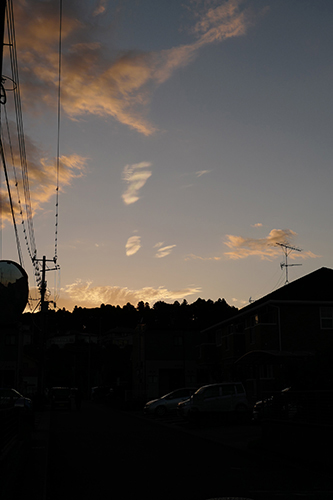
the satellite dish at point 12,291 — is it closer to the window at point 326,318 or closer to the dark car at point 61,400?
the window at point 326,318

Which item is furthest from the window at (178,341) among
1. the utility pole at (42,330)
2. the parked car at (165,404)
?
the parked car at (165,404)

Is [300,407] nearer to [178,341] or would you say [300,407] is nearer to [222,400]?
[222,400]

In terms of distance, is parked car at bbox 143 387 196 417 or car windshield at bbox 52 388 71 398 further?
car windshield at bbox 52 388 71 398

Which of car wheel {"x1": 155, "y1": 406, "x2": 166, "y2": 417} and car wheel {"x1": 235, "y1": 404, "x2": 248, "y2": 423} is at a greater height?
car wheel {"x1": 235, "y1": 404, "x2": 248, "y2": 423}

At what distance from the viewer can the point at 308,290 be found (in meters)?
40.1

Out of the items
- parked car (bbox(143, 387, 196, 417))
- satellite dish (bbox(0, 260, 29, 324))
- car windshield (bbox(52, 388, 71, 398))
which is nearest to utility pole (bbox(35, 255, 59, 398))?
car windshield (bbox(52, 388, 71, 398))

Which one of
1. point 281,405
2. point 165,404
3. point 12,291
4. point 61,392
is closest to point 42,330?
point 61,392

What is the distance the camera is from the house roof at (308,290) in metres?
38.8

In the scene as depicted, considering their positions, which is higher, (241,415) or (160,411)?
(241,415)

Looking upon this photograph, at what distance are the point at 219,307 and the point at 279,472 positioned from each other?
100501mm

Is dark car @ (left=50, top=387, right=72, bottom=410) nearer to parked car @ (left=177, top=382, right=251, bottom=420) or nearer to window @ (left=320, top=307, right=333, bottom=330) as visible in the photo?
parked car @ (left=177, top=382, right=251, bottom=420)

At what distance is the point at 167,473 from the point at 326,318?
1147 inches

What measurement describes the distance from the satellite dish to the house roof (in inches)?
1243

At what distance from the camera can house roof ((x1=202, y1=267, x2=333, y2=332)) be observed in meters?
38.8
